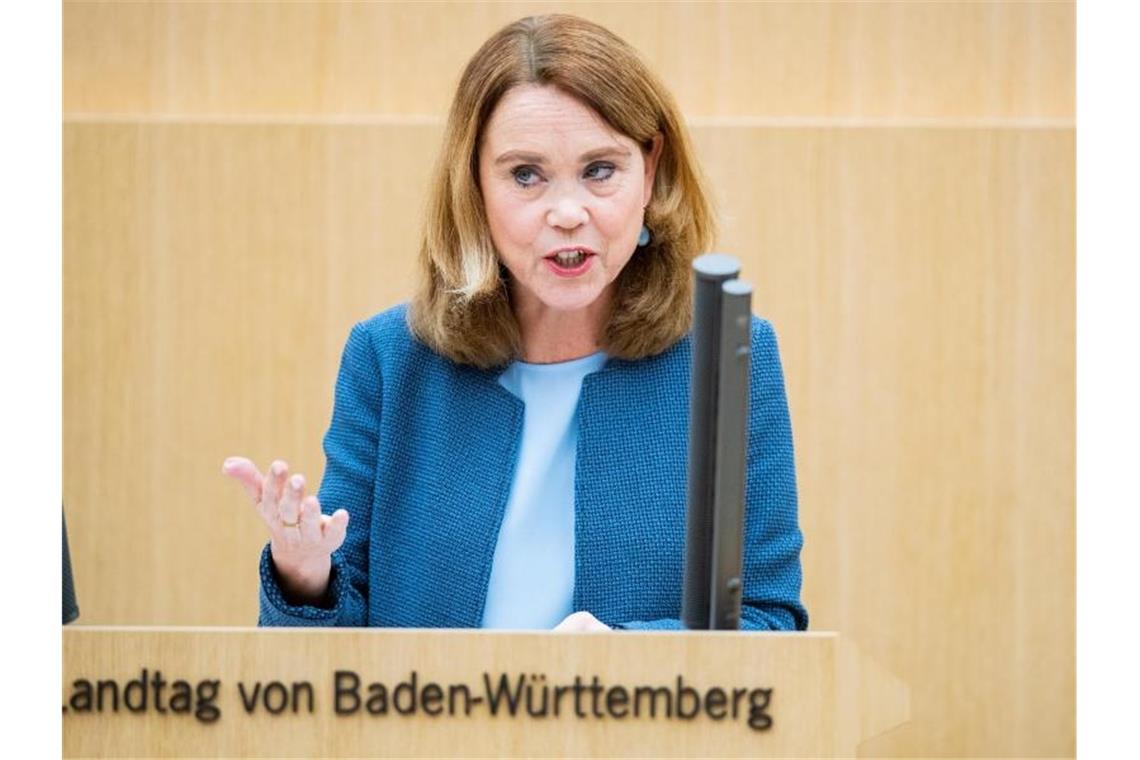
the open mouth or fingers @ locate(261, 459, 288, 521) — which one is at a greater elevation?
the open mouth

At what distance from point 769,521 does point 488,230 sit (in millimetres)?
366

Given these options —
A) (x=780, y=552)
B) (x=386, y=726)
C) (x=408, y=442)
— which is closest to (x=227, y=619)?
(x=408, y=442)

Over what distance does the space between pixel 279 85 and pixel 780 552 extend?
5.67ft

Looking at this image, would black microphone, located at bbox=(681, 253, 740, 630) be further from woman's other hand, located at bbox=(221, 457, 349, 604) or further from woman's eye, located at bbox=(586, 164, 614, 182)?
woman's eye, located at bbox=(586, 164, 614, 182)

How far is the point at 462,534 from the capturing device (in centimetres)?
146

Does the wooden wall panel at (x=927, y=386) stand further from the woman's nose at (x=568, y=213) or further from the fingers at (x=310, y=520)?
the fingers at (x=310, y=520)

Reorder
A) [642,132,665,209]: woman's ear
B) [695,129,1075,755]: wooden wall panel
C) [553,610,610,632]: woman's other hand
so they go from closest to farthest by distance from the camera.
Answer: [553,610,610,632]: woman's other hand, [642,132,665,209]: woman's ear, [695,129,1075,755]: wooden wall panel

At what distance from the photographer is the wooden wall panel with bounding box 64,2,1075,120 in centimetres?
285

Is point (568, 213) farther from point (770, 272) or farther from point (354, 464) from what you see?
point (770, 272)

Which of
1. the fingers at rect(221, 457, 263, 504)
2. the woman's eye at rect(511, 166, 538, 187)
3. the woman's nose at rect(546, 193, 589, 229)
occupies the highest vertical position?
the woman's eye at rect(511, 166, 538, 187)

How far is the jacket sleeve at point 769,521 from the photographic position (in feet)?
4.66

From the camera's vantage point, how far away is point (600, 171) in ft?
4.78

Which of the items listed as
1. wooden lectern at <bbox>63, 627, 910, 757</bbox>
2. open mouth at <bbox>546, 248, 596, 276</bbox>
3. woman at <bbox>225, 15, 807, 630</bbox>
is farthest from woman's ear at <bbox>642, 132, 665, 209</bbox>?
wooden lectern at <bbox>63, 627, 910, 757</bbox>

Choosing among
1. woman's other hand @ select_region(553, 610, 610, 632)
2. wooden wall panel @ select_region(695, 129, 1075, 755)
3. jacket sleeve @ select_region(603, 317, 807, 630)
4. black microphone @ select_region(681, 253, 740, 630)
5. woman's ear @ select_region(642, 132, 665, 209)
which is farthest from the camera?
wooden wall panel @ select_region(695, 129, 1075, 755)
